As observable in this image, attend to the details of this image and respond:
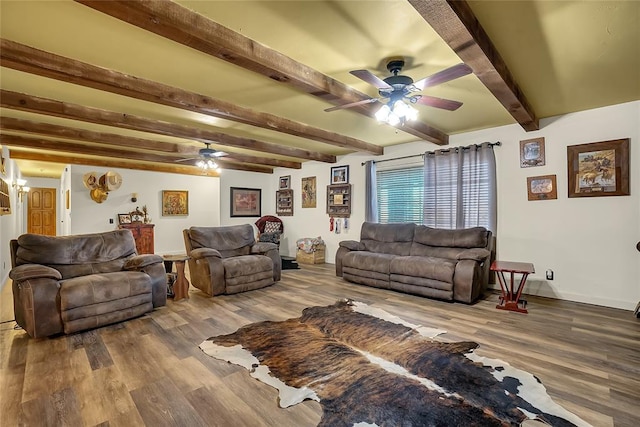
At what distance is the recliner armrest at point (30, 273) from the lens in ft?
9.07

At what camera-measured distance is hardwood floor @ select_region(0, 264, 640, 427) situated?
1764 millimetres

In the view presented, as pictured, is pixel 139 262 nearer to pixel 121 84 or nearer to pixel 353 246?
pixel 121 84

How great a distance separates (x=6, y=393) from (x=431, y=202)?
534cm

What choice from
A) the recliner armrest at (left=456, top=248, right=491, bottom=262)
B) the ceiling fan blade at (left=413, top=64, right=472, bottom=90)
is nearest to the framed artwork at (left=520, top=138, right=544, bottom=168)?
the recliner armrest at (left=456, top=248, right=491, bottom=262)

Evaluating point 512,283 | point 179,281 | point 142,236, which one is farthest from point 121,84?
point 142,236

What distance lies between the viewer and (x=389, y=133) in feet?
16.3

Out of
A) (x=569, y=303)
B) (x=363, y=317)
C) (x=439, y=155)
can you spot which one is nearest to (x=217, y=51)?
(x=363, y=317)

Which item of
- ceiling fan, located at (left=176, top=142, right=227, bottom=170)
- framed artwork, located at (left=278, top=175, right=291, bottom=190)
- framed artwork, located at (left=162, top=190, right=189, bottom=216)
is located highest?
ceiling fan, located at (left=176, top=142, right=227, bottom=170)

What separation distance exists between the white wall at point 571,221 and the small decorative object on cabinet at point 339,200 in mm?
2523

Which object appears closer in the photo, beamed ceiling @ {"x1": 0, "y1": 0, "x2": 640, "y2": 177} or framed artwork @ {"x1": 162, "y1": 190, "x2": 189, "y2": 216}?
beamed ceiling @ {"x1": 0, "y1": 0, "x2": 640, "y2": 177}

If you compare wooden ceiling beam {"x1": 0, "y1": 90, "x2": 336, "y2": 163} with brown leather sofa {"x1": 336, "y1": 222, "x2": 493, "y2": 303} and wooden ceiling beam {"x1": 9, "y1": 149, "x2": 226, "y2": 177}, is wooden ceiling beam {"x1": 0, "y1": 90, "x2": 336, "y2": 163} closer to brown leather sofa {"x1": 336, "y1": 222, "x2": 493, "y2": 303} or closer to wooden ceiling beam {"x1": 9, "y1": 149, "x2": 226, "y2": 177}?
brown leather sofa {"x1": 336, "y1": 222, "x2": 493, "y2": 303}

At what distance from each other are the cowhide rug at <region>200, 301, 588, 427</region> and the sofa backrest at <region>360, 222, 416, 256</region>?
82.4 inches

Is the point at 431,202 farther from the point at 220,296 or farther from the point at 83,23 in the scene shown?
the point at 83,23

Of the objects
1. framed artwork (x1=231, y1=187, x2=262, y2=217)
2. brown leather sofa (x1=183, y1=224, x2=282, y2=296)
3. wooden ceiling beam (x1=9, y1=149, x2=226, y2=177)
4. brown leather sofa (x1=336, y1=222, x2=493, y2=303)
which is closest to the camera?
brown leather sofa (x1=336, y1=222, x2=493, y2=303)
